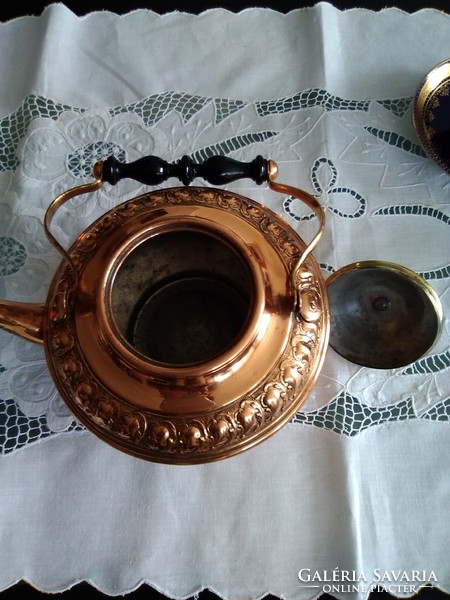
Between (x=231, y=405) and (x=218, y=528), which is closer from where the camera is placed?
(x=231, y=405)

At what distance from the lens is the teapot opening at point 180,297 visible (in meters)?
0.56

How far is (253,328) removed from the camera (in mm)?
472

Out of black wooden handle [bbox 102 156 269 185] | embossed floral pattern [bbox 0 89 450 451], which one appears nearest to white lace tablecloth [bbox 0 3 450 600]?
embossed floral pattern [bbox 0 89 450 451]

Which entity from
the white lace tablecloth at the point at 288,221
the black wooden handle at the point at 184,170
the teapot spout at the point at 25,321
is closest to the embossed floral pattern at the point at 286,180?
the white lace tablecloth at the point at 288,221

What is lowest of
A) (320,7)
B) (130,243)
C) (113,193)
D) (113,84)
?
(130,243)

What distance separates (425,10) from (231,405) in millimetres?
838

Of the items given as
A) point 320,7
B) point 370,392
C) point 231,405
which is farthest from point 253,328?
point 320,7

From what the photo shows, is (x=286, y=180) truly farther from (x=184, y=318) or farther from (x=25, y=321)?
(x=25, y=321)

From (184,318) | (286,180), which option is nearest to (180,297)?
(184,318)

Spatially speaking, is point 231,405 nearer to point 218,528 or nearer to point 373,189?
point 218,528

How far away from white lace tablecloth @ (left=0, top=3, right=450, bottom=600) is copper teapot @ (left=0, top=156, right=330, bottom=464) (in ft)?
0.46

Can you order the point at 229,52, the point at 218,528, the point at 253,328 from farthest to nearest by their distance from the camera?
1. the point at 229,52
2. the point at 218,528
3. the point at 253,328

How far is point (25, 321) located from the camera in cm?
57

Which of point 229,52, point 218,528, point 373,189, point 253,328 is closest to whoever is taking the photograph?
point 253,328
